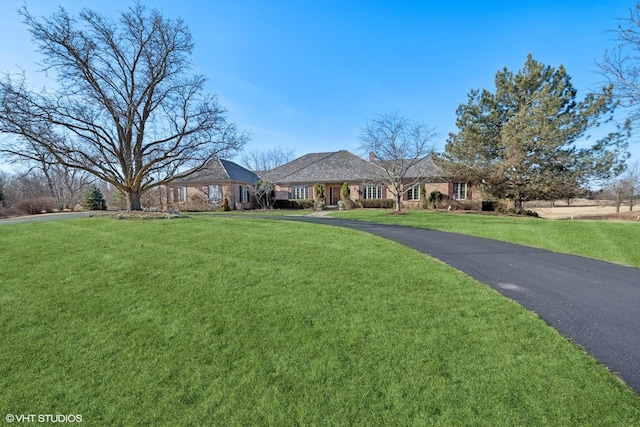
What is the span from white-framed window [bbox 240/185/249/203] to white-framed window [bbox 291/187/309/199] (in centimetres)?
519

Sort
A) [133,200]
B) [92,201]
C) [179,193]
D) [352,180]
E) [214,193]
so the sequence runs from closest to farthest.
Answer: [133,200] → [352,180] → [214,193] → [179,193] → [92,201]

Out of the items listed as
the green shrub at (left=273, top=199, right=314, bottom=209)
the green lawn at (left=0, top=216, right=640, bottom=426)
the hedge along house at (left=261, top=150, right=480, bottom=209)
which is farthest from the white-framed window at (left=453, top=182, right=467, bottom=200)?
the green lawn at (left=0, top=216, right=640, bottom=426)

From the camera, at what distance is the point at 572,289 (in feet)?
17.7

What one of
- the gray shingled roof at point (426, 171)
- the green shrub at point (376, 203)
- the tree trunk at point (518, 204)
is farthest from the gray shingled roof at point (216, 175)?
the tree trunk at point (518, 204)

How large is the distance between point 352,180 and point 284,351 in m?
27.3

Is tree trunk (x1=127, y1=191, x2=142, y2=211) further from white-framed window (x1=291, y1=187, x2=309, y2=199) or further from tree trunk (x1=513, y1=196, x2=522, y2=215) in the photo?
tree trunk (x1=513, y1=196, x2=522, y2=215)

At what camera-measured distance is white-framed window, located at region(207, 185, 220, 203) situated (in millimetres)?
30281

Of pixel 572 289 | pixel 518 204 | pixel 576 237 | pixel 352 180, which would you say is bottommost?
pixel 572 289

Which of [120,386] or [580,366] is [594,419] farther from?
[120,386]

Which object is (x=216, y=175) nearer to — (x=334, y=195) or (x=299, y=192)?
(x=299, y=192)

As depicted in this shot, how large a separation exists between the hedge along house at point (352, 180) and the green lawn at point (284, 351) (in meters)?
22.5

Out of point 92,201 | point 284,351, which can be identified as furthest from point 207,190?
point 284,351

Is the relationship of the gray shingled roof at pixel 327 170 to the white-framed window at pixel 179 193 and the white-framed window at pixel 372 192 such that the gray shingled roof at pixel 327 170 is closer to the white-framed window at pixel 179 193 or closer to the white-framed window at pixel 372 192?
the white-framed window at pixel 372 192

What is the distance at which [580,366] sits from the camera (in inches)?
119
